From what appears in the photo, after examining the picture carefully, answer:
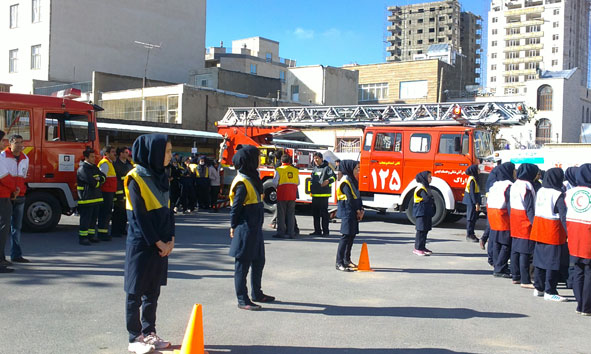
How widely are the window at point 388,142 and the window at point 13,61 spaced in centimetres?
3416

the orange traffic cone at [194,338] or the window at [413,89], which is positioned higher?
the window at [413,89]

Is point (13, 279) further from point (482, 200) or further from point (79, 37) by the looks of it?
point (79, 37)

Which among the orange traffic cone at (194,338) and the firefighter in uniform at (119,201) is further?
the firefighter in uniform at (119,201)

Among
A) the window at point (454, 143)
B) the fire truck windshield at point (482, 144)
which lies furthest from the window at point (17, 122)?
the fire truck windshield at point (482, 144)

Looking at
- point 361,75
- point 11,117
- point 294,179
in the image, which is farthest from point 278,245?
point 361,75

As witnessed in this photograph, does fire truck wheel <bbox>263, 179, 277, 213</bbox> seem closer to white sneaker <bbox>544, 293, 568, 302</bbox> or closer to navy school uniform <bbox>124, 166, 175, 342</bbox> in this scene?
white sneaker <bbox>544, 293, 568, 302</bbox>

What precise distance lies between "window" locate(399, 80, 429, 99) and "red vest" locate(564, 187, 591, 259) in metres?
52.6

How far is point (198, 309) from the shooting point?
4.75 metres

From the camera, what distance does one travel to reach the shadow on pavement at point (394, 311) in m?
6.51

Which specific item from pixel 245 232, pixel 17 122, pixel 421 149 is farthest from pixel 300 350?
pixel 421 149

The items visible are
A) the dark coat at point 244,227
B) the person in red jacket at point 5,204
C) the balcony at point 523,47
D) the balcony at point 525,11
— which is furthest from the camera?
the balcony at point 523,47

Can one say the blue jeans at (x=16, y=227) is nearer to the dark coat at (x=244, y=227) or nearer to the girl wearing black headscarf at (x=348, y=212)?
the dark coat at (x=244, y=227)

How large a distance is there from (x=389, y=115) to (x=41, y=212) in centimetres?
1031

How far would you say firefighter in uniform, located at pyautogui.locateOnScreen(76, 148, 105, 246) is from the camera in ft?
35.3
